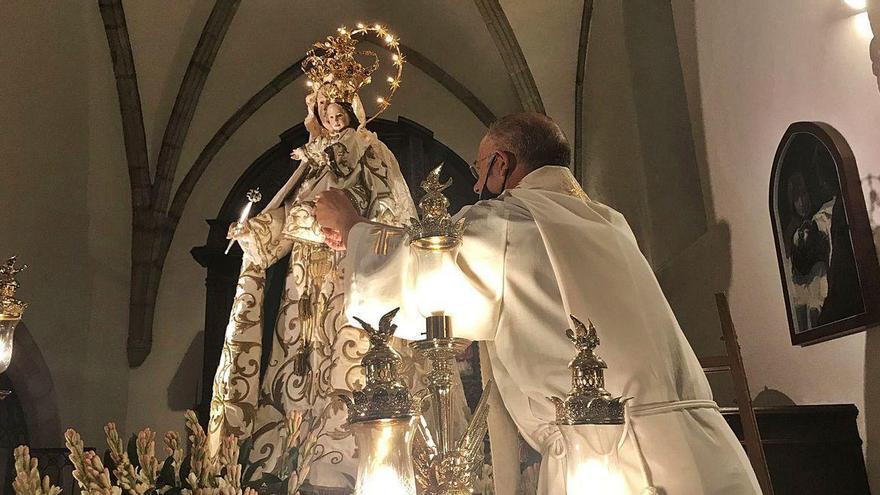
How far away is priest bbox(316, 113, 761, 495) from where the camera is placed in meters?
1.53

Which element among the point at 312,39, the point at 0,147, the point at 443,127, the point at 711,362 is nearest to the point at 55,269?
the point at 0,147

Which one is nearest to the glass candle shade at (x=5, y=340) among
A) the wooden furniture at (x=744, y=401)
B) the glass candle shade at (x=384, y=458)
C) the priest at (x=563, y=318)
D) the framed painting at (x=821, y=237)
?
the priest at (x=563, y=318)

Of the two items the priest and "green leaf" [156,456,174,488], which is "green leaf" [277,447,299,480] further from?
the priest

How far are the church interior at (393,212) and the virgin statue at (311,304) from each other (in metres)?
0.01

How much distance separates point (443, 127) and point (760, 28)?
482 centimetres

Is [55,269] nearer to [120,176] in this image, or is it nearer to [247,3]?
[120,176]

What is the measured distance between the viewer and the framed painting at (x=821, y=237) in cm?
303

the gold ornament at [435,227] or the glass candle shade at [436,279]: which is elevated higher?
the gold ornament at [435,227]

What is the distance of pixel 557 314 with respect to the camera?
1753 millimetres

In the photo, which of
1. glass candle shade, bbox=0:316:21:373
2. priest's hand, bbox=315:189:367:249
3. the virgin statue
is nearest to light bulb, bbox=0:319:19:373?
glass candle shade, bbox=0:316:21:373

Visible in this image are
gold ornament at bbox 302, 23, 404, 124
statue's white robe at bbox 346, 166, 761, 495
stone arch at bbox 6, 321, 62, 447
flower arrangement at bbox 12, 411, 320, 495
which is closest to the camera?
flower arrangement at bbox 12, 411, 320, 495

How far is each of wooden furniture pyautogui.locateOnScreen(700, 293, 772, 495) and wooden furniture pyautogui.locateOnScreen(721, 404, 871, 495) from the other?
7.2 inches

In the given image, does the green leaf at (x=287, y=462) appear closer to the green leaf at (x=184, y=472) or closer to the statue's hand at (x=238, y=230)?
the green leaf at (x=184, y=472)

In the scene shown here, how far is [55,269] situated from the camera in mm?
5789
